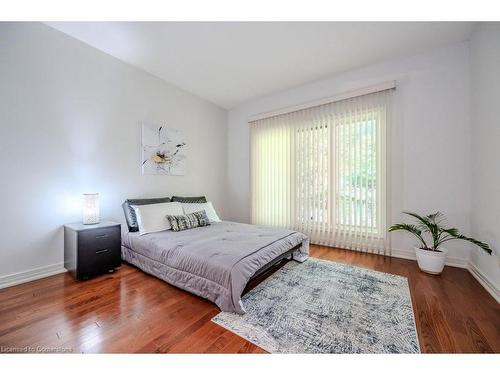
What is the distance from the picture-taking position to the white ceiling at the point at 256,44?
226 centimetres

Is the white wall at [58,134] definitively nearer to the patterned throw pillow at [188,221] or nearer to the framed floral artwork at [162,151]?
the framed floral artwork at [162,151]

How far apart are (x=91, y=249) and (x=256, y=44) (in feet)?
10.3

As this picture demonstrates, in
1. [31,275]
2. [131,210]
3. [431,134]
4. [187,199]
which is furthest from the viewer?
[187,199]

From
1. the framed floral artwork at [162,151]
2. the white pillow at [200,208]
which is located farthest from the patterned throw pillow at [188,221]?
the framed floral artwork at [162,151]

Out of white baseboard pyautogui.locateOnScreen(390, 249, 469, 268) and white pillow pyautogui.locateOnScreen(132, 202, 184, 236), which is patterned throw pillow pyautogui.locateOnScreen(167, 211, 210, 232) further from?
white baseboard pyautogui.locateOnScreen(390, 249, 469, 268)

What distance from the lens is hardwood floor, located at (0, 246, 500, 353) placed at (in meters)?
1.28

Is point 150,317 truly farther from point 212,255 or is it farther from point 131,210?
point 131,210

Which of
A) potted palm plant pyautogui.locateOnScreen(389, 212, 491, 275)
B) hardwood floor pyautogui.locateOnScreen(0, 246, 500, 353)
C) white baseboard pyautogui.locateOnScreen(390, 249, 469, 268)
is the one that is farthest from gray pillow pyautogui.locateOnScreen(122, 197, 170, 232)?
white baseboard pyautogui.locateOnScreen(390, 249, 469, 268)

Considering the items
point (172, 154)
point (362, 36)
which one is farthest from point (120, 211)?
point (362, 36)

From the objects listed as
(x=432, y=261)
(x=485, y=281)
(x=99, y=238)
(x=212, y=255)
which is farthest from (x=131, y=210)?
(x=485, y=281)

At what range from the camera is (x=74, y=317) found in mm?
1559

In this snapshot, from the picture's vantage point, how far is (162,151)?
3412mm

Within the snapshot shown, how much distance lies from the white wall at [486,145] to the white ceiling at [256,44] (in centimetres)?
44

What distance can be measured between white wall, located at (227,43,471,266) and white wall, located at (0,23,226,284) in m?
3.49
